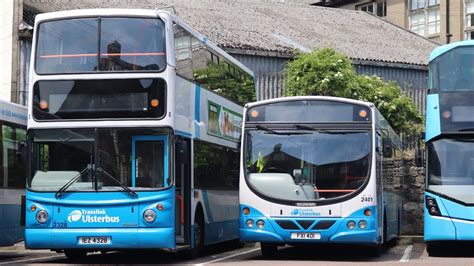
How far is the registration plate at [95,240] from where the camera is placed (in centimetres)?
1502

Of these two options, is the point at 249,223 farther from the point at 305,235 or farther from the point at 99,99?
the point at 99,99

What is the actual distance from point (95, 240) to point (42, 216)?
3.35 feet

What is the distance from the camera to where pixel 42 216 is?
1521 centimetres

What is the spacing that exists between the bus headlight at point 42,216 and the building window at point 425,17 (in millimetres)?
56976

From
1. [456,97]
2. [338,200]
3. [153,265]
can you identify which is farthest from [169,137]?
[456,97]

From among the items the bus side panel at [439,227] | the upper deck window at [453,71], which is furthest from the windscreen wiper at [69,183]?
the upper deck window at [453,71]

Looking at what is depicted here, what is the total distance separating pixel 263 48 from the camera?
3719cm

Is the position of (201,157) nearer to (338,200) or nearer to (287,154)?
(287,154)

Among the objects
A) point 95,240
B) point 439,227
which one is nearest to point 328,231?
point 439,227

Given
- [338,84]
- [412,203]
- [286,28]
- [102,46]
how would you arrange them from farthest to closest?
1. [286,28]
2. [338,84]
3. [412,203]
4. [102,46]

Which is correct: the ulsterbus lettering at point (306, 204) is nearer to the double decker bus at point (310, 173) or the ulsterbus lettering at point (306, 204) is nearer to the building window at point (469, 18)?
the double decker bus at point (310, 173)

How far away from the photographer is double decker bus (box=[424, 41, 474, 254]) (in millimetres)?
18016

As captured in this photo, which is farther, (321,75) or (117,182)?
(321,75)

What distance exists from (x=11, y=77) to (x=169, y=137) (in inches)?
606
